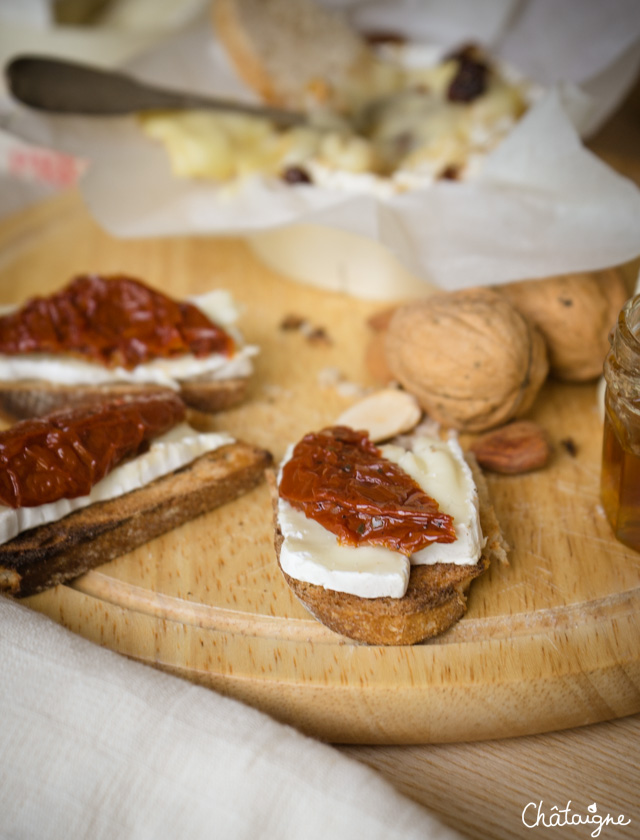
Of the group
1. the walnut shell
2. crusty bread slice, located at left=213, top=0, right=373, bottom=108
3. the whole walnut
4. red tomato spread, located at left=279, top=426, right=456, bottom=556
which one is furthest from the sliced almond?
crusty bread slice, located at left=213, top=0, right=373, bottom=108

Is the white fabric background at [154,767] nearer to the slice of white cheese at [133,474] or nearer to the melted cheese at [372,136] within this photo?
the slice of white cheese at [133,474]

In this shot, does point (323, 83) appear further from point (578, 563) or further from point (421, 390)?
point (578, 563)

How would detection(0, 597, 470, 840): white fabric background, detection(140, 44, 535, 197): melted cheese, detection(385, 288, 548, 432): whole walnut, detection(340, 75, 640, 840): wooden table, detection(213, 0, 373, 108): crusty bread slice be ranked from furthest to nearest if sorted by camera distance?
1. detection(213, 0, 373, 108): crusty bread slice
2. detection(140, 44, 535, 197): melted cheese
3. detection(385, 288, 548, 432): whole walnut
4. detection(340, 75, 640, 840): wooden table
5. detection(0, 597, 470, 840): white fabric background

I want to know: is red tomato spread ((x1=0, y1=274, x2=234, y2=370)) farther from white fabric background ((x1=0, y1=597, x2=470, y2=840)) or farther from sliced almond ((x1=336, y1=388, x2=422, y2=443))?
white fabric background ((x1=0, y1=597, x2=470, y2=840))

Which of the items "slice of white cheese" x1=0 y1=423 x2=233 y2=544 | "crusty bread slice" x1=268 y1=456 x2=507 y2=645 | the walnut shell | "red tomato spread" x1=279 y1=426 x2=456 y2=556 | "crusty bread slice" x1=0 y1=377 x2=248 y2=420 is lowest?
"crusty bread slice" x1=0 y1=377 x2=248 y2=420

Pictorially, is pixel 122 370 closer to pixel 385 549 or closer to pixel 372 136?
pixel 385 549

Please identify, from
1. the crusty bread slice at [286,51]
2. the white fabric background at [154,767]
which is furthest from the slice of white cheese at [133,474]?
the crusty bread slice at [286,51]

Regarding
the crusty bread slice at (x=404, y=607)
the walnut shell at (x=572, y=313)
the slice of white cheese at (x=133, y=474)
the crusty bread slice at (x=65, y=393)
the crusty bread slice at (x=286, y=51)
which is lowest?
the crusty bread slice at (x=65, y=393)
